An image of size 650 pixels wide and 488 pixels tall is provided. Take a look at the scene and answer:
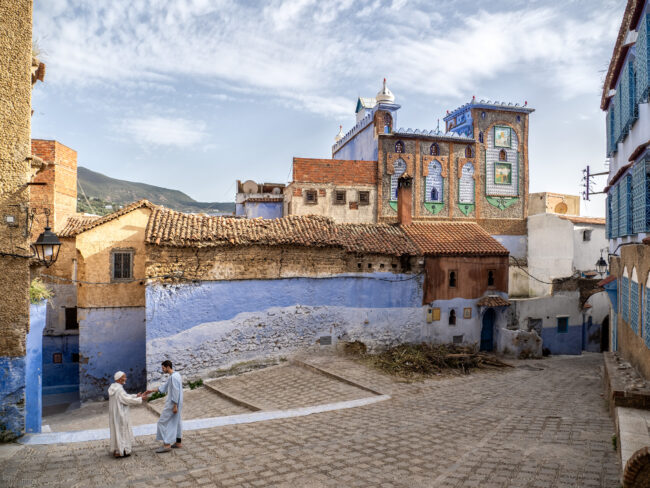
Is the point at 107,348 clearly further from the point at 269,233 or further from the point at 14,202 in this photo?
the point at 14,202

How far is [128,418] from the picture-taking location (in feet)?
24.7

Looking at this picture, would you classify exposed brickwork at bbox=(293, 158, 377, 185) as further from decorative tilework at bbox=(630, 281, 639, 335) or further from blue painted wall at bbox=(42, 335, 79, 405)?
decorative tilework at bbox=(630, 281, 639, 335)

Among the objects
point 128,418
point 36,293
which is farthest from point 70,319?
point 128,418

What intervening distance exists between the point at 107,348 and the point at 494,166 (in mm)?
24157

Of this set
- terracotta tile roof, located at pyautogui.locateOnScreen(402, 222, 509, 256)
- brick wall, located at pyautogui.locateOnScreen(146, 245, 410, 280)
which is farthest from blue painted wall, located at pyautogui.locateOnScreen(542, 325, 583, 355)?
brick wall, located at pyautogui.locateOnScreen(146, 245, 410, 280)

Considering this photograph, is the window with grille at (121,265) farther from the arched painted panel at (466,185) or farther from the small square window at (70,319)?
the arched painted panel at (466,185)

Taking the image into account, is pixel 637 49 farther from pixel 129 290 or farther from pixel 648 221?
pixel 129 290

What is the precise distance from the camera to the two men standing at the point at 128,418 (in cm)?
732

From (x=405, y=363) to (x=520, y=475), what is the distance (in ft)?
28.6

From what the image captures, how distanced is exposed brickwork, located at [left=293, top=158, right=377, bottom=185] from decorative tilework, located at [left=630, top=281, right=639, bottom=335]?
1710 centimetres

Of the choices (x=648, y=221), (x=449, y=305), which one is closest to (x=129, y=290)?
(x=449, y=305)

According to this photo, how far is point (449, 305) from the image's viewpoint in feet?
59.0

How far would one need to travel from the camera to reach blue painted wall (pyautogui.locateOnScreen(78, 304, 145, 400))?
55.0 ft

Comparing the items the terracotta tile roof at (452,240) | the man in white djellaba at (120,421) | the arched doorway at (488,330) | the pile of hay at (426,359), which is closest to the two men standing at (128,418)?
the man in white djellaba at (120,421)
